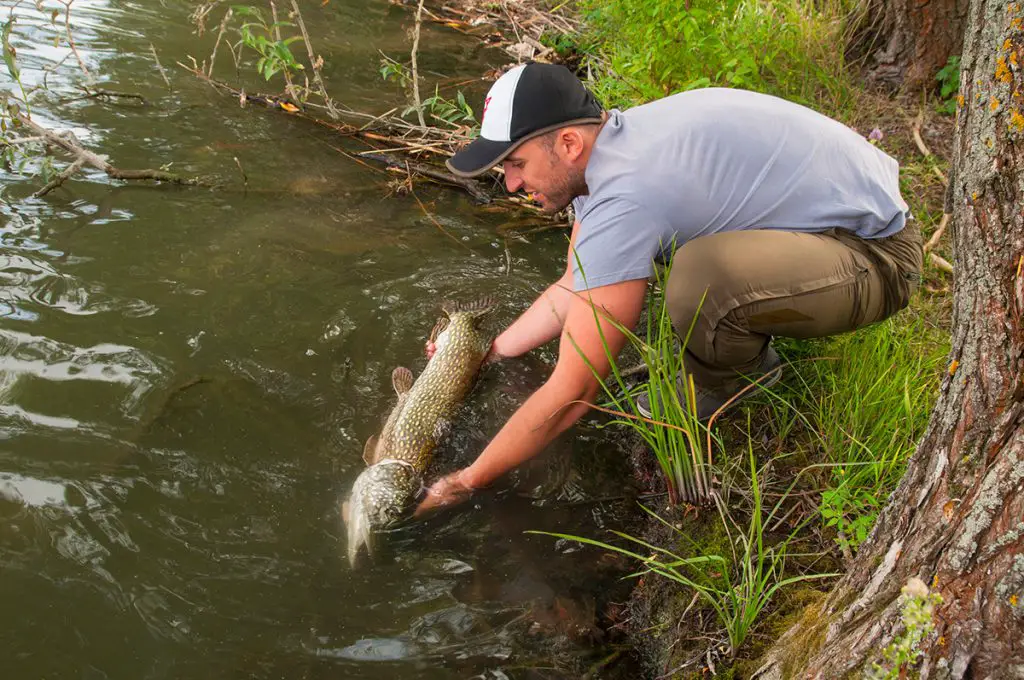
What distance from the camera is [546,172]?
311 cm

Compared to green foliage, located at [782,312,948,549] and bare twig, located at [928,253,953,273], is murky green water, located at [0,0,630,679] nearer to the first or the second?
green foliage, located at [782,312,948,549]

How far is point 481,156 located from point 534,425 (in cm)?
113

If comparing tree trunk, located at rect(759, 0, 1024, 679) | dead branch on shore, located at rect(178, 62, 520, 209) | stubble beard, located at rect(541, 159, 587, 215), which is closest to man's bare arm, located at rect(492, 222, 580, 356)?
stubble beard, located at rect(541, 159, 587, 215)

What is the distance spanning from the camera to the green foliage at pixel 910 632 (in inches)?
55.7

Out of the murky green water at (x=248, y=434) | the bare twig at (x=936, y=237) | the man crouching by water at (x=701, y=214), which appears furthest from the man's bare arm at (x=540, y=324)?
the bare twig at (x=936, y=237)

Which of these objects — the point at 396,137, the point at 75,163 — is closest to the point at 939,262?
the point at 396,137

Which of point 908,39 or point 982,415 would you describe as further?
point 908,39

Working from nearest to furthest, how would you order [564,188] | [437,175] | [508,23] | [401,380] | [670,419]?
[670,419], [564,188], [401,380], [437,175], [508,23]

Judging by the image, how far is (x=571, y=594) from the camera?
10.4 feet

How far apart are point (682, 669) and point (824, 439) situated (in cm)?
120

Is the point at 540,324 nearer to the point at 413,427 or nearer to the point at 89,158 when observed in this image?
the point at 413,427

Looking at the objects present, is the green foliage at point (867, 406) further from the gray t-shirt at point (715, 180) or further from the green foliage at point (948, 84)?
the green foliage at point (948, 84)

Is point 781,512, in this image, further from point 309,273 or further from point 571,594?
point 309,273

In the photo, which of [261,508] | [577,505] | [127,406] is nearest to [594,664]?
[577,505]
